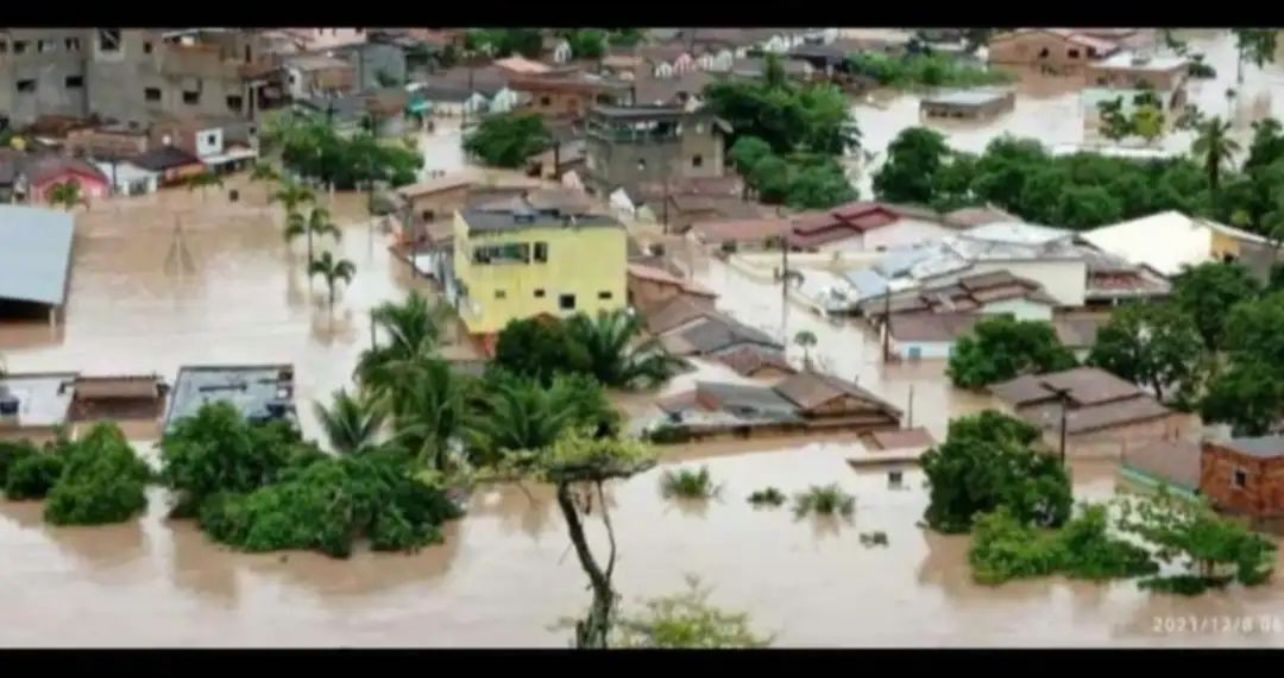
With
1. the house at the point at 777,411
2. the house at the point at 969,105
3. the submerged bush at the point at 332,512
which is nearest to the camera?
the submerged bush at the point at 332,512

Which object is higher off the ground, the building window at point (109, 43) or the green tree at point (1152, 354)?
the building window at point (109, 43)

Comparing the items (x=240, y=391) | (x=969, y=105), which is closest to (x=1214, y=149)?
(x=969, y=105)

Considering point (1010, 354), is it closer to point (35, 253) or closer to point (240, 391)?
point (240, 391)

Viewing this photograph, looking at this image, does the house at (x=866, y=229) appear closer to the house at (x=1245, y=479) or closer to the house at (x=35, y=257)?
the house at (x=35, y=257)

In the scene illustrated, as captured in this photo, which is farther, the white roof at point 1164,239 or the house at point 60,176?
the house at point 60,176

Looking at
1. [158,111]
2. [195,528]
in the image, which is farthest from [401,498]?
[158,111]

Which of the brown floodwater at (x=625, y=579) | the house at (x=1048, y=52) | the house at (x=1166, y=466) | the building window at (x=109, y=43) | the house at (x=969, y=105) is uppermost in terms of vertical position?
the building window at (x=109, y=43)

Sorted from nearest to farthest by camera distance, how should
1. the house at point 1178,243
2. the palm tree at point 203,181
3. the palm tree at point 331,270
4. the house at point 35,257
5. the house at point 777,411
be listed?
the house at point 777,411 → the house at point 35,257 → the palm tree at point 331,270 → the house at point 1178,243 → the palm tree at point 203,181

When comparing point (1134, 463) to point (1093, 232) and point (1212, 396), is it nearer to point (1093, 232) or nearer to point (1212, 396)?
point (1212, 396)

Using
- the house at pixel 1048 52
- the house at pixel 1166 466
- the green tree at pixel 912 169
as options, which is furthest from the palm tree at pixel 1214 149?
the house at pixel 1166 466
